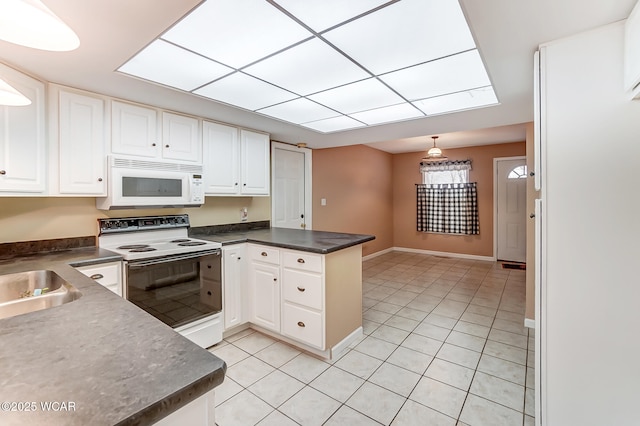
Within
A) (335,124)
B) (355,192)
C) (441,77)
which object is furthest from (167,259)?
(355,192)

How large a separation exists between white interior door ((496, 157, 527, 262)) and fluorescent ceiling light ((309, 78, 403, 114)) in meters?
4.26

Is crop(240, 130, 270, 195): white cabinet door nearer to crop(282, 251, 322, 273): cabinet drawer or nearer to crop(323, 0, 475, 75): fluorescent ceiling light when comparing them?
crop(282, 251, 322, 273): cabinet drawer

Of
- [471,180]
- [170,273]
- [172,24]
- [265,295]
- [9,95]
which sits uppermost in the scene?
[172,24]

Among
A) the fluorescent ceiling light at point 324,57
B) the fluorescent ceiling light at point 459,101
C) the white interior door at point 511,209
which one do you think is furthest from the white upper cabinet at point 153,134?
the white interior door at point 511,209

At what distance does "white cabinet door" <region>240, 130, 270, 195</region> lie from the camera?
128 inches

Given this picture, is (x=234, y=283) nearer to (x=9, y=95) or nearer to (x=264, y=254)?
(x=264, y=254)

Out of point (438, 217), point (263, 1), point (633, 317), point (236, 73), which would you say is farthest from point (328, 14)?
point (438, 217)

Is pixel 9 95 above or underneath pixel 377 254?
above

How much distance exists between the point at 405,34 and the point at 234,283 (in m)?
2.38

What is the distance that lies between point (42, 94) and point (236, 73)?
133 centimetres

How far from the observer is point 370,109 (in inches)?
105

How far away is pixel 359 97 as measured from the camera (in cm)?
237

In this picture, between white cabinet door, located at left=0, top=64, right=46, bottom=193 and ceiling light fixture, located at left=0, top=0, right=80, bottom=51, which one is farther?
white cabinet door, located at left=0, top=64, right=46, bottom=193

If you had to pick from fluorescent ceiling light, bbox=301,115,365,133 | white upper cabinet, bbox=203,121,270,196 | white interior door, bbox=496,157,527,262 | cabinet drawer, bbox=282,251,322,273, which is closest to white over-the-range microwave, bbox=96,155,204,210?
white upper cabinet, bbox=203,121,270,196
